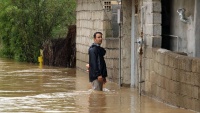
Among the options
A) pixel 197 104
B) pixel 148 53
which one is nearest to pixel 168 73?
pixel 197 104

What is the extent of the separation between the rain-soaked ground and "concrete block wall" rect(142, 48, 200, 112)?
0.24 m

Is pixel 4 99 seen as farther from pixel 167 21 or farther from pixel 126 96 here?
pixel 167 21

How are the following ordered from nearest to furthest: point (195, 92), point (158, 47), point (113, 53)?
1. point (195, 92)
2. point (158, 47)
3. point (113, 53)

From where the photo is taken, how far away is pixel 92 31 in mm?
25422

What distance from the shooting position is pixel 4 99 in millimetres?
16391

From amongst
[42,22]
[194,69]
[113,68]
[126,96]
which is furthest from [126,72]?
[42,22]

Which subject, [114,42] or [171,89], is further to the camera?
[114,42]

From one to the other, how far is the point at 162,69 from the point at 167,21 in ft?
Answer: 9.97

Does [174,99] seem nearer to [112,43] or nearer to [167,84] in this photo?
[167,84]

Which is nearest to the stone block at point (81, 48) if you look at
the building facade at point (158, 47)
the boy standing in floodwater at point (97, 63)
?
the building facade at point (158, 47)

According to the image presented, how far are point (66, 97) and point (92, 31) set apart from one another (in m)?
8.58

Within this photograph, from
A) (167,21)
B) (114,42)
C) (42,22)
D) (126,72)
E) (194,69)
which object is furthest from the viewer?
(42,22)

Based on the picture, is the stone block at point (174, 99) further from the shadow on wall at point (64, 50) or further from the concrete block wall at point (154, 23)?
the shadow on wall at point (64, 50)

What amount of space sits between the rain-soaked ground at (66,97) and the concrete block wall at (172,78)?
0.79 feet
